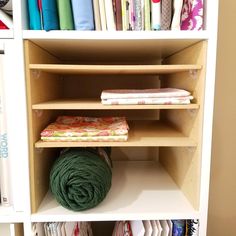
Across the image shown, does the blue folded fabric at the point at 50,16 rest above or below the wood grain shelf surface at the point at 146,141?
above

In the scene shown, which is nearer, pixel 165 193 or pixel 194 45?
pixel 194 45

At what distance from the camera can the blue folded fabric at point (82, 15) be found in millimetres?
612

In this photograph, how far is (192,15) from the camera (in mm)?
627

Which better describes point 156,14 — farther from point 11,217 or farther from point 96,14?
point 11,217

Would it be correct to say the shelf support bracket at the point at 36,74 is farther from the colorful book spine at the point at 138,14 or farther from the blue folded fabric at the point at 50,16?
the colorful book spine at the point at 138,14

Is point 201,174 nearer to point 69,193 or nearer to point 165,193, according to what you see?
point 165,193

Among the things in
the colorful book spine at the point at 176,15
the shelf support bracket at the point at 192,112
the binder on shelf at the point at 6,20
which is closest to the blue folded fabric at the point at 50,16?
the binder on shelf at the point at 6,20

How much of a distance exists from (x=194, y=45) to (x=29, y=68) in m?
0.50

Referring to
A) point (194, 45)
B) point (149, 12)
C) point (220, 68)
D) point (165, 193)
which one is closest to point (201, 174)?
point (165, 193)

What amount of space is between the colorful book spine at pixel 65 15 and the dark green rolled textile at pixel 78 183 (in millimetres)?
388

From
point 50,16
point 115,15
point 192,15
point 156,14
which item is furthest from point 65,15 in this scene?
point 192,15

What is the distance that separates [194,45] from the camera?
0.68 meters

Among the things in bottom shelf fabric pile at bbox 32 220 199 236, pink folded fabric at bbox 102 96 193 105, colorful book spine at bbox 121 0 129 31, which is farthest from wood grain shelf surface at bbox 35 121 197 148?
colorful book spine at bbox 121 0 129 31

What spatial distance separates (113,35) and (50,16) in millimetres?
183
